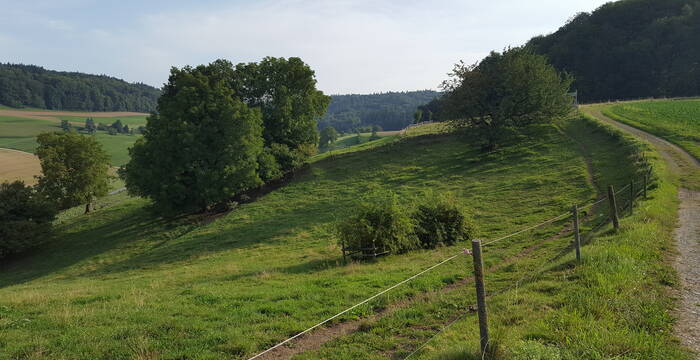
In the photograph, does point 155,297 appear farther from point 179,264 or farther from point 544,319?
point 179,264

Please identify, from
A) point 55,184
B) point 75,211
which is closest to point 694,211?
point 55,184

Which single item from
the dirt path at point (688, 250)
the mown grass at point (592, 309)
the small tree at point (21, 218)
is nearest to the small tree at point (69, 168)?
the small tree at point (21, 218)

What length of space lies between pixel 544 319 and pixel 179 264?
76.2 ft

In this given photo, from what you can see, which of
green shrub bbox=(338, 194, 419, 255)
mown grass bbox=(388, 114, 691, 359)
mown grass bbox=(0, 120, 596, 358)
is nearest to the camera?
mown grass bbox=(388, 114, 691, 359)

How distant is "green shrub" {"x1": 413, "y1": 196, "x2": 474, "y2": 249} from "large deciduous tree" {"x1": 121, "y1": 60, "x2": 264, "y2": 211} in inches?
910

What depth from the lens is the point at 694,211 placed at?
58.2 feet

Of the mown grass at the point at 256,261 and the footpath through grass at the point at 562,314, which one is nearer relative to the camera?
the footpath through grass at the point at 562,314

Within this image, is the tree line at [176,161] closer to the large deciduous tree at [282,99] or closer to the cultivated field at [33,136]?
the large deciduous tree at [282,99]

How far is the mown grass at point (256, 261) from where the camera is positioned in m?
9.16

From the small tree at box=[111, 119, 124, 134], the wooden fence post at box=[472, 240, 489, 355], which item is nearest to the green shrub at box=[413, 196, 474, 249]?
the wooden fence post at box=[472, 240, 489, 355]

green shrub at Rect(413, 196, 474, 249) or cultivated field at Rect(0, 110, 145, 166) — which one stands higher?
cultivated field at Rect(0, 110, 145, 166)

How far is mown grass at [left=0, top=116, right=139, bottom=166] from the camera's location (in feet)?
371

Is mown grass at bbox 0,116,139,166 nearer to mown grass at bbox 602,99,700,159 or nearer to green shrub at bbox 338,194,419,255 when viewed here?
green shrub at bbox 338,194,419,255

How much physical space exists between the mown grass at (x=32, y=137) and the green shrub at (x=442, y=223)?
10393 centimetres
